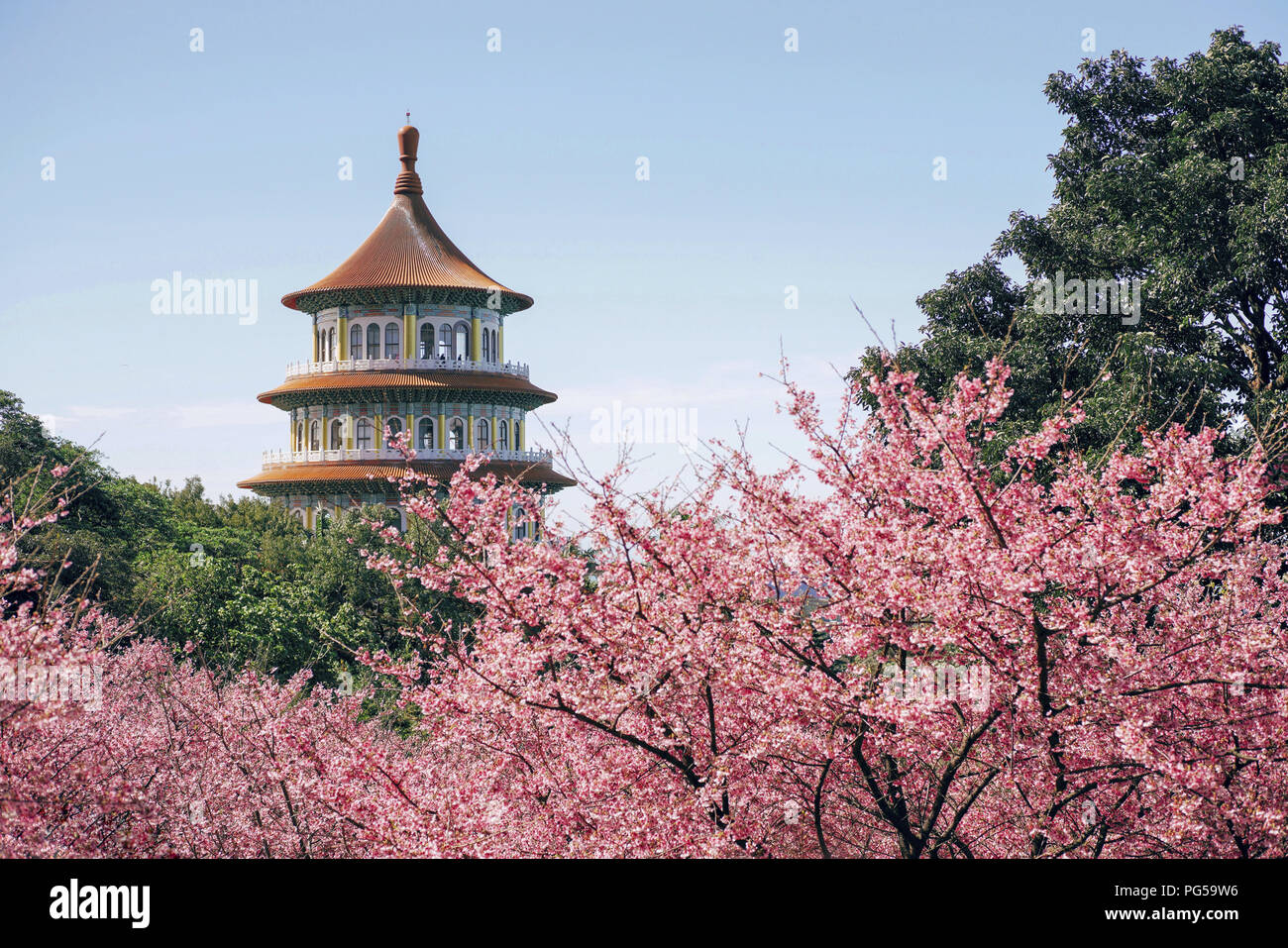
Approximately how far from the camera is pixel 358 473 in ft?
168

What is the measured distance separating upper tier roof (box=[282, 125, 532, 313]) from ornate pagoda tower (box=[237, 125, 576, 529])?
0.24ft

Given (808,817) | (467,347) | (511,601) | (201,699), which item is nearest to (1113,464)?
(808,817)

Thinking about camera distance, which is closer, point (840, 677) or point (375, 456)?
point (840, 677)

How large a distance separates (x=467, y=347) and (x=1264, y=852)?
5073 centimetres

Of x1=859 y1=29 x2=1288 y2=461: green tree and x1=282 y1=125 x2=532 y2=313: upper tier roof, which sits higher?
x1=282 y1=125 x2=532 y2=313: upper tier roof

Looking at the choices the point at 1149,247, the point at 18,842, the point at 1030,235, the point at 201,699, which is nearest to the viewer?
the point at 18,842

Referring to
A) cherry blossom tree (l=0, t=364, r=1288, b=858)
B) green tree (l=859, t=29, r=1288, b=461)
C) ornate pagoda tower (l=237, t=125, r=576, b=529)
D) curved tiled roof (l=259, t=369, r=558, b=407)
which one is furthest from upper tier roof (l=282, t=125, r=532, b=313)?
cherry blossom tree (l=0, t=364, r=1288, b=858)

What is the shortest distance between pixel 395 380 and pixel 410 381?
70 cm

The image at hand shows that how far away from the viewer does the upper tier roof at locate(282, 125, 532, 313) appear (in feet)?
182

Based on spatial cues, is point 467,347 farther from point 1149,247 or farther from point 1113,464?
point 1113,464

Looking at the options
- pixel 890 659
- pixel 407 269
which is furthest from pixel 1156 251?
pixel 407 269

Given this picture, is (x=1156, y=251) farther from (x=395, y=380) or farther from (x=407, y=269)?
(x=407, y=269)

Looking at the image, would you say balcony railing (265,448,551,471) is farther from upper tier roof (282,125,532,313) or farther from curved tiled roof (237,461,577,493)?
upper tier roof (282,125,532,313)

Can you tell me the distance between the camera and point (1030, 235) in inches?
907
